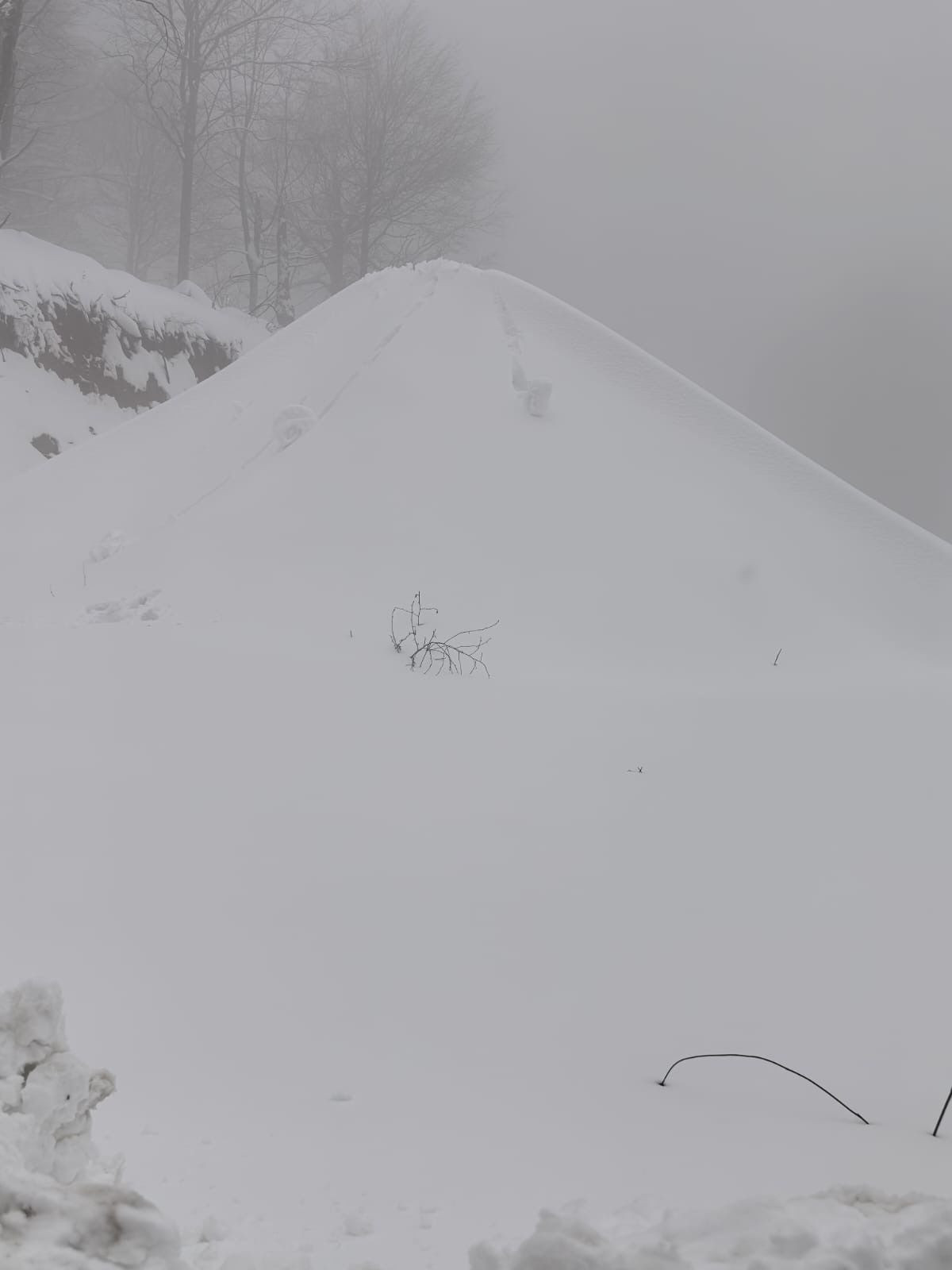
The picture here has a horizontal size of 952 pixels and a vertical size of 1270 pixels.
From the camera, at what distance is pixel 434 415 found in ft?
18.9

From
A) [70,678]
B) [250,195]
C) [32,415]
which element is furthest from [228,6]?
[70,678]

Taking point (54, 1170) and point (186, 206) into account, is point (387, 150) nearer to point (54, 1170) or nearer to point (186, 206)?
point (186, 206)

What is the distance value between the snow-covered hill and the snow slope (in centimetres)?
477

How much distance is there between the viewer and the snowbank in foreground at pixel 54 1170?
2.59ft

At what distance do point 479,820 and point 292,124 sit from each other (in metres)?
19.4

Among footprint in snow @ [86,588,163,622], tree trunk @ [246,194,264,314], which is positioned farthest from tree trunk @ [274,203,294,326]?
footprint in snow @ [86,588,163,622]

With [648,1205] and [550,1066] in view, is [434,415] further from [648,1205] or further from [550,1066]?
[648,1205]

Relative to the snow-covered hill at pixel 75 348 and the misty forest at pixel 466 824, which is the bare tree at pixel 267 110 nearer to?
the snow-covered hill at pixel 75 348

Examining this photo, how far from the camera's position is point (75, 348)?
11.1 m

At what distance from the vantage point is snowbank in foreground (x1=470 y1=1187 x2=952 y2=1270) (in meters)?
0.82

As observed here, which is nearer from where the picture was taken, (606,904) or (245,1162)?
(245,1162)

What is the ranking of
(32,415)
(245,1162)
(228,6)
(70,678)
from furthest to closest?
(228,6) → (32,415) → (70,678) → (245,1162)

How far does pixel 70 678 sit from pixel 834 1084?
2958 mm

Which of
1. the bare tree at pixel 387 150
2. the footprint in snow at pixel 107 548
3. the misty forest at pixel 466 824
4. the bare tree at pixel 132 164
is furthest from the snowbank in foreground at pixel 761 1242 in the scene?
the bare tree at pixel 132 164
